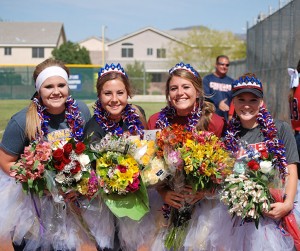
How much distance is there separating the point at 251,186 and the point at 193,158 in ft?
1.44

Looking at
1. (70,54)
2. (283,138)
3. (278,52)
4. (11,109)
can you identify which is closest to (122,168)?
(283,138)

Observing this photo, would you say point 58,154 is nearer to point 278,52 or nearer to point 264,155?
point 264,155

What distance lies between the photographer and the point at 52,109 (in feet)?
13.4

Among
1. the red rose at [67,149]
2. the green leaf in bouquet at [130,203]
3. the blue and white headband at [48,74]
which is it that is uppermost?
the blue and white headband at [48,74]

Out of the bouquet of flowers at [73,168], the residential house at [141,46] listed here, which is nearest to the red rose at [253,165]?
the bouquet of flowers at [73,168]

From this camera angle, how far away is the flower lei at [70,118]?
3.97 m

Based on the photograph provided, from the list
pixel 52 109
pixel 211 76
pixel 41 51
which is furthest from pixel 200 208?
pixel 41 51

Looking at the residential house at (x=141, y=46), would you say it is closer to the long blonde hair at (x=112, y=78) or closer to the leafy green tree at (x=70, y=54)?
the leafy green tree at (x=70, y=54)

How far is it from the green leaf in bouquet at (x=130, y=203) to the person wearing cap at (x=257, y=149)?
0.55 meters

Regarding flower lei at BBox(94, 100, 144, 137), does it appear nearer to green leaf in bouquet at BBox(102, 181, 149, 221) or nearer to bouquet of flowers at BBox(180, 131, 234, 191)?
green leaf in bouquet at BBox(102, 181, 149, 221)

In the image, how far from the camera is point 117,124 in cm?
400

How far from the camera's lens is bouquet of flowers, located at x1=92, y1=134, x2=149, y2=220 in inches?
137

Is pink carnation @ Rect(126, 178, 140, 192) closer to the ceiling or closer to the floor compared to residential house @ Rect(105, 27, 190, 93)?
closer to the floor

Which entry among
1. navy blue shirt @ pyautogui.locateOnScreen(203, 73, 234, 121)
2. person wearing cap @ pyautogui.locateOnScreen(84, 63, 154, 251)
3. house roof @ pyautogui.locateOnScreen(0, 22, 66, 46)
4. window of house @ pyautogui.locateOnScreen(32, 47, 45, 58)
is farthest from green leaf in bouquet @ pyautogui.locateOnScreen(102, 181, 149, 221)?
house roof @ pyautogui.locateOnScreen(0, 22, 66, 46)
